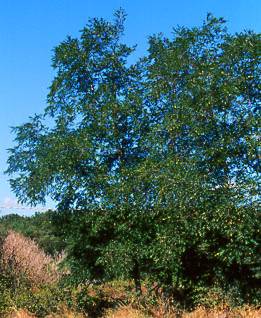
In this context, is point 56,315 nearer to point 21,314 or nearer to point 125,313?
point 21,314

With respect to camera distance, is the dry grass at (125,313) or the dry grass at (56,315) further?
the dry grass at (56,315)

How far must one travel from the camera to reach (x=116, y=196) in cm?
1427

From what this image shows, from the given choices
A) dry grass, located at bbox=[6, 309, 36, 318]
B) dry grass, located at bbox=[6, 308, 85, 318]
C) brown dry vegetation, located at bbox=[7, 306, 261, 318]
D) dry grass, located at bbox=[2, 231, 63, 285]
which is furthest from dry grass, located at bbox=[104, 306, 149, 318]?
dry grass, located at bbox=[2, 231, 63, 285]

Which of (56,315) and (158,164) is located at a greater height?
(158,164)

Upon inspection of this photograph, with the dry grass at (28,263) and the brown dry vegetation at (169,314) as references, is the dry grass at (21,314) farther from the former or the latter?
the dry grass at (28,263)

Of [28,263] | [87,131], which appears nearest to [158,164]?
[87,131]

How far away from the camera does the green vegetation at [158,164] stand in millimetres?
13914

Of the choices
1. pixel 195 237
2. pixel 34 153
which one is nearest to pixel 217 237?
pixel 195 237

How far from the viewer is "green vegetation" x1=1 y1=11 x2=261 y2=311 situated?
1391cm

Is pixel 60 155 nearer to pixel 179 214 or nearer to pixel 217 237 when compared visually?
pixel 179 214

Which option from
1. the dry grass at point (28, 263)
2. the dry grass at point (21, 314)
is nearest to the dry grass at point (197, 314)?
the dry grass at point (21, 314)

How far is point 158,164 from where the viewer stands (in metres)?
14.0

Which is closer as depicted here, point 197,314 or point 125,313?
point 197,314

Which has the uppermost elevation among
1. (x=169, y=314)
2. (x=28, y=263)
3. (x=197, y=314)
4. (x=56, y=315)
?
(x=28, y=263)
